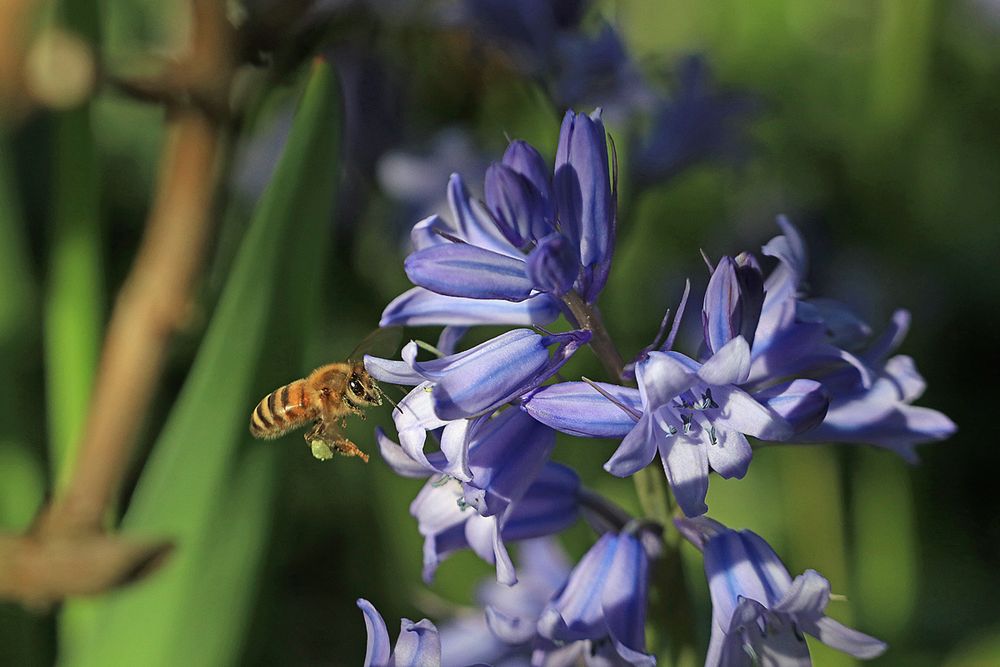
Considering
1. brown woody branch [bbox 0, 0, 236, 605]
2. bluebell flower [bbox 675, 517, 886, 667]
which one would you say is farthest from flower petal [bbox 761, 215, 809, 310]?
brown woody branch [bbox 0, 0, 236, 605]

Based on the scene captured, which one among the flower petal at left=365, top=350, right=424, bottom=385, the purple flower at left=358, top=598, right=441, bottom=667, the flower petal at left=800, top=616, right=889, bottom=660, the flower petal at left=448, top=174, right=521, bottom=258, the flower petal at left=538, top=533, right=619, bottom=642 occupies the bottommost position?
the flower petal at left=800, top=616, right=889, bottom=660

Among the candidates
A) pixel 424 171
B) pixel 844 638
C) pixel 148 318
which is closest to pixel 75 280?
pixel 148 318

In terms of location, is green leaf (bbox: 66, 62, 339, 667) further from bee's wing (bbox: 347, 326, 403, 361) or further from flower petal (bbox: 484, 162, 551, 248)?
flower petal (bbox: 484, 162, 551, 248)

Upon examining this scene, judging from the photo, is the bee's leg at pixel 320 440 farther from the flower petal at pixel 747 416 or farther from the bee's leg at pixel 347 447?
the flower petal at pixel 747 416

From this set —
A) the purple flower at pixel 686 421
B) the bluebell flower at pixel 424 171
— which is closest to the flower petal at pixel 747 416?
the purple flower at pixel 686 421

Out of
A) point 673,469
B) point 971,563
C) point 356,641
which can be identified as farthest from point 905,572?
point 673,469

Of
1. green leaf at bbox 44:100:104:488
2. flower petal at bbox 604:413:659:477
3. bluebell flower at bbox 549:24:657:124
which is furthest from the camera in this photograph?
bluebell flower at bbox 549:24:657:124

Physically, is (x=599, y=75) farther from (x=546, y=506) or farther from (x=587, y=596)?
(x=587, y=596)

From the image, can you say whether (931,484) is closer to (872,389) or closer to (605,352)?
(872,389)
